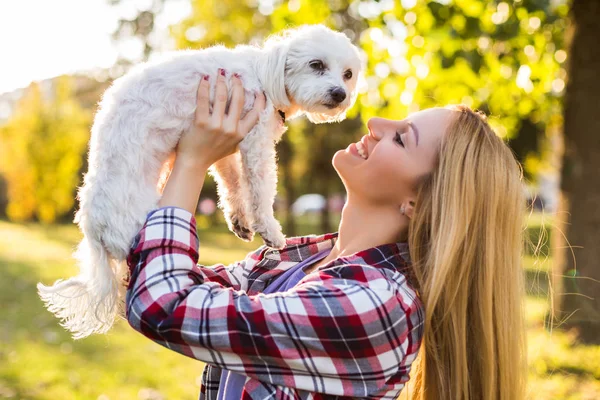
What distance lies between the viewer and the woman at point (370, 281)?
156cm

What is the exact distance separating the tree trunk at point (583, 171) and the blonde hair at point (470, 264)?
15.4ft

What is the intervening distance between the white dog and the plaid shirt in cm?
20

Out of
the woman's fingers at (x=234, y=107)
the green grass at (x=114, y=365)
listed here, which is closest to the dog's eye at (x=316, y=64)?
the woman's fingers at (x=234, y=107)

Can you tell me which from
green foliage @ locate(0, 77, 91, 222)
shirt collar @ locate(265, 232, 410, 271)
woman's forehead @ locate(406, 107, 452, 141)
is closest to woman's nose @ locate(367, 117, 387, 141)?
woman's forehead @ locate(406, 107, 452, 141)

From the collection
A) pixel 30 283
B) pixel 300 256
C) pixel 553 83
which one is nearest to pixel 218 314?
pixel 300 256

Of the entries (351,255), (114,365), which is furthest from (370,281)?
(114,365)

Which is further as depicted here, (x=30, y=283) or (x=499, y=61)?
(x=30, y=283)

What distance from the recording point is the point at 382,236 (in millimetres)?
2010

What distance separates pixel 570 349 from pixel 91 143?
19.5 feet

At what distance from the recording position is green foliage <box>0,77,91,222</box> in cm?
2261

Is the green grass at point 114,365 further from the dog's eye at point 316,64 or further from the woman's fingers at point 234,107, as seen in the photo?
the woman's fingers at point 234,107

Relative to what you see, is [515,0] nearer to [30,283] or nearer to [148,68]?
[148,68]

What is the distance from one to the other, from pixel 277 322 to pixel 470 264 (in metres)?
0.73

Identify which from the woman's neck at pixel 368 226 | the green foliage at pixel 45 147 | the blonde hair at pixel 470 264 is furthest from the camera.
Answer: the green foliage at pixel 45 147
